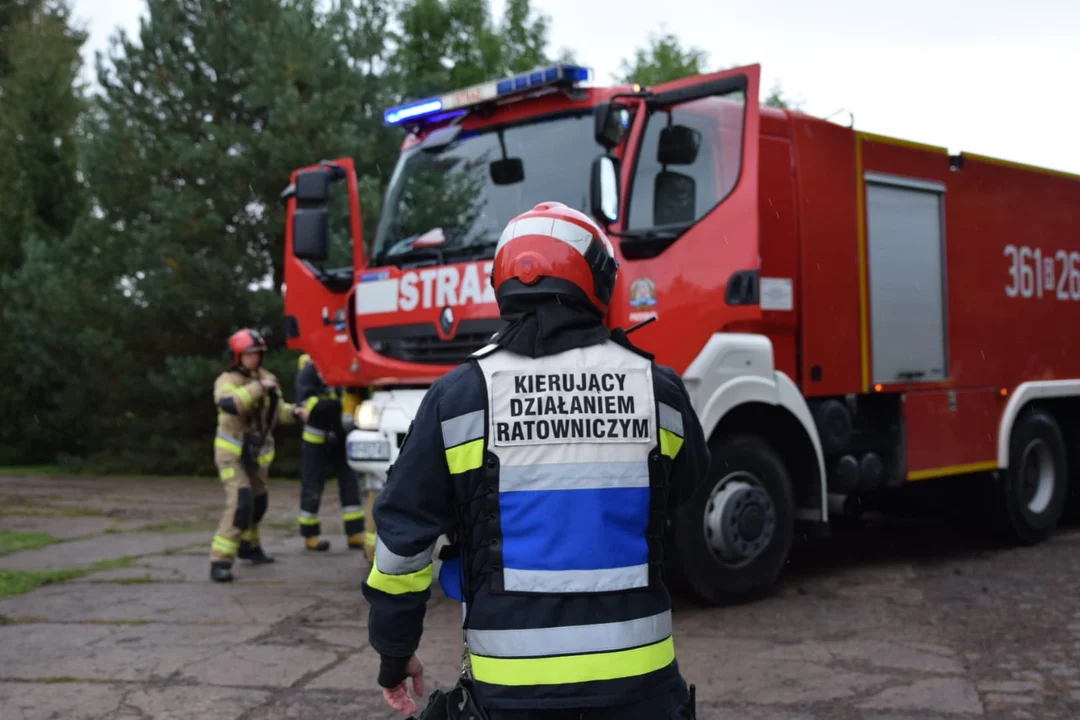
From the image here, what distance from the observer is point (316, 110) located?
1559 centimetres

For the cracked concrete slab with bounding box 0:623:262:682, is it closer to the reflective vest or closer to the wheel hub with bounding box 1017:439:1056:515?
the reflective vest

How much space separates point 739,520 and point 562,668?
4334 millimetres

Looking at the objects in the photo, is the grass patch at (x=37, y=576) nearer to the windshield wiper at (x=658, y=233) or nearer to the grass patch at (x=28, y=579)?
the grass patch at (x=28, y=579)

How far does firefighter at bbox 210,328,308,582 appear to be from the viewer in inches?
315

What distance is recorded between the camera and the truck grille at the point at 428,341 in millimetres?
6773

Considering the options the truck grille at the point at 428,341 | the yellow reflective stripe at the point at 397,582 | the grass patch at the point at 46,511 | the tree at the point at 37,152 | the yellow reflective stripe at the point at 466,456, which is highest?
the tree at the point at 37,152

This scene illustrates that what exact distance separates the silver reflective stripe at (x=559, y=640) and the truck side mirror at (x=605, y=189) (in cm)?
401

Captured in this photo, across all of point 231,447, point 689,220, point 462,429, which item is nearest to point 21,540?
point 231,447

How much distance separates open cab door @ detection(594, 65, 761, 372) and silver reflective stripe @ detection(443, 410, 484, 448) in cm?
379

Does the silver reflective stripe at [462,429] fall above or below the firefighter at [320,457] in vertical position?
above

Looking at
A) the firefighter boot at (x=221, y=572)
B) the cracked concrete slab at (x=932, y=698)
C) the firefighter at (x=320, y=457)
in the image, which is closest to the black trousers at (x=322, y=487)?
the firefighter at (x=320, y=457)

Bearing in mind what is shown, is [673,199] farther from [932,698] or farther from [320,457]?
[320,457]

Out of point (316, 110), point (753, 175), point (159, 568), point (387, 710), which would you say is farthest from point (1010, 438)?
point (316, 110)

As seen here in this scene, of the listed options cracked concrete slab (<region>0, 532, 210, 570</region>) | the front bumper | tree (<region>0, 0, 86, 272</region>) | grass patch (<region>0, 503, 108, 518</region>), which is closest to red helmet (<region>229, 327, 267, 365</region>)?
the front bumper
